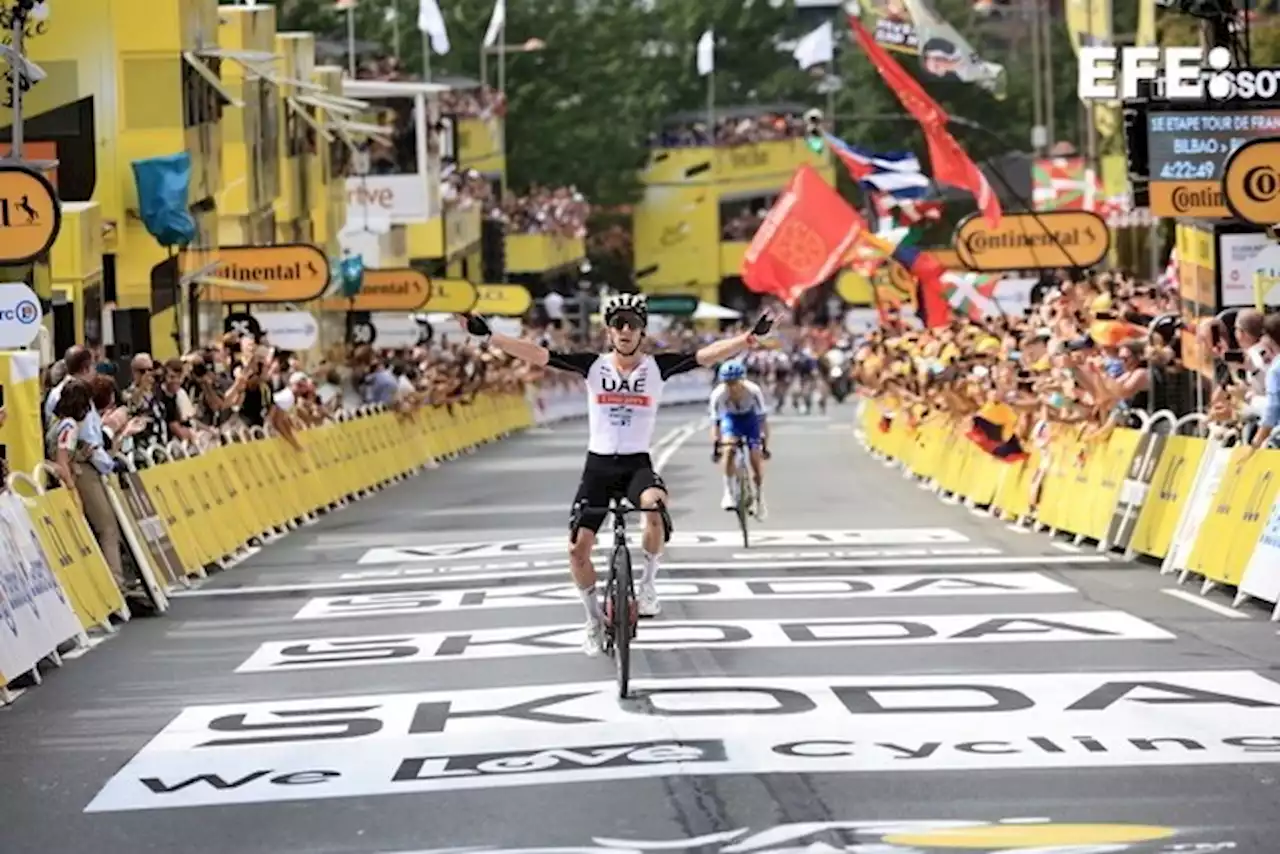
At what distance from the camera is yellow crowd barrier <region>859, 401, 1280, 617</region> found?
19.5m

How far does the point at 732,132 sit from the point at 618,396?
106063 millimetres

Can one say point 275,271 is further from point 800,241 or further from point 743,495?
point 743,495

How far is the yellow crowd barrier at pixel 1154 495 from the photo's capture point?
1955cm

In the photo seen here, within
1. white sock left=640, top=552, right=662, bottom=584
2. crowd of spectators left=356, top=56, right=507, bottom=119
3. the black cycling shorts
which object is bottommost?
white sock left=640, top=552, right=662, bottom=584

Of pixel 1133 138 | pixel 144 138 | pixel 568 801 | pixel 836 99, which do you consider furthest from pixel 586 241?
pixel 568 801

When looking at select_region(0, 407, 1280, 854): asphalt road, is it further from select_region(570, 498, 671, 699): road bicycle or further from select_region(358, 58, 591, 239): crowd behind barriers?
select_region(358, 58, 591, 239): crowd behind barriers

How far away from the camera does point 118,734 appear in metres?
14.3

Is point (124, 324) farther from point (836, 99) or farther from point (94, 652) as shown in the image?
point (836, 99)

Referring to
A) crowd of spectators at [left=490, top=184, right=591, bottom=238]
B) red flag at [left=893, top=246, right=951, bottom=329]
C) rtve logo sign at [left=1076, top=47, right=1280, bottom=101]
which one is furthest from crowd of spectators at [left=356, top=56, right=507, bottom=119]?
rtve logo sign at [left=1076, top=47, right=1280, bottom=101]

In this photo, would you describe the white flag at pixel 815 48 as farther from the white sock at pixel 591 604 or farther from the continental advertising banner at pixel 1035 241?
the white sock at pixel 591 604

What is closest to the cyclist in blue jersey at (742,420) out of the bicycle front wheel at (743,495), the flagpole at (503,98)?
the bicycle front wheel at (743,495)

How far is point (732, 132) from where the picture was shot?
121000 millimetres

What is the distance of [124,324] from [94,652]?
21928 mm

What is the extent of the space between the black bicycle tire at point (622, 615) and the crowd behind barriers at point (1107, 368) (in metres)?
6.12
